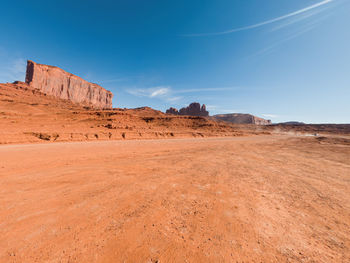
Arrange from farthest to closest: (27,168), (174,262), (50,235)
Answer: (27,168)
(50,235)
(174,262)

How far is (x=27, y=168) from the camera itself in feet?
18.4

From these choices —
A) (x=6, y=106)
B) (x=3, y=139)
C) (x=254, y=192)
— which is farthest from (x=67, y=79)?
(x=254, y=192)

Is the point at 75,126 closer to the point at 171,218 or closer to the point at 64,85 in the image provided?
the point at 171,218

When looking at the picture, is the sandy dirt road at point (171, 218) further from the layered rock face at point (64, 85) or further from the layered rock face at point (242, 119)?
the layered rock face at point (242, 119)

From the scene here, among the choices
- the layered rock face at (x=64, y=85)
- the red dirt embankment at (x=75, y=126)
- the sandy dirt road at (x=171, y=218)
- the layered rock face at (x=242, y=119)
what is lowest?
the sandy dirt road at (x=171, y=218)

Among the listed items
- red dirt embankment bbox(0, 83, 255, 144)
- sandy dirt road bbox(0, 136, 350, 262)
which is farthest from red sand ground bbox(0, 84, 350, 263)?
red dirt embankment bbox(0, 83, 255, 144)

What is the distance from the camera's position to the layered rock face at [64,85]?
8529 cm

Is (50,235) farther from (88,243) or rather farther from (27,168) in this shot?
(27,168)

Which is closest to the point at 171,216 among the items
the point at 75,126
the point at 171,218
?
→ the point at 171,218

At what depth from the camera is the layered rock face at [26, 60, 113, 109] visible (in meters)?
85.3

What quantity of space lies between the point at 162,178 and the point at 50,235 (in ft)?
9.83

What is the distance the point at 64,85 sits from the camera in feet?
334

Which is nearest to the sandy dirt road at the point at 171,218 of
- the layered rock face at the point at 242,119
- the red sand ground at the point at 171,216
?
the red sand ground at the point at 171,216

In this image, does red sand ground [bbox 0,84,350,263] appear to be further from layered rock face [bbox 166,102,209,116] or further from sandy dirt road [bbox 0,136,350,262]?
layered rock face [bbox 166,102,209,116]
